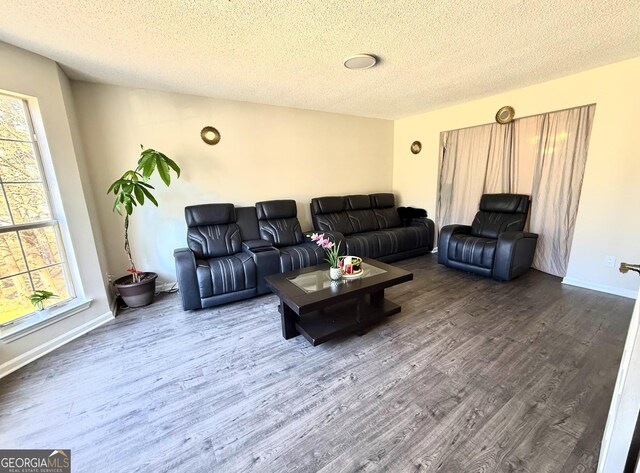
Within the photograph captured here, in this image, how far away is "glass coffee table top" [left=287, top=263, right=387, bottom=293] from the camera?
2.18m

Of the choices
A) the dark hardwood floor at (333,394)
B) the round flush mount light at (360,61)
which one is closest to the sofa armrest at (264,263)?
the dark hardwood floor at (333,394)

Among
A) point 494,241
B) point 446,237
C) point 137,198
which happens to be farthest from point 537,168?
point 137,198

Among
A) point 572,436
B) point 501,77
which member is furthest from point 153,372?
point 501,77

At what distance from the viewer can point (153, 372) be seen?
1.88 m

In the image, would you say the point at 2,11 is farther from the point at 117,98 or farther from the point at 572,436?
the point at 572,436

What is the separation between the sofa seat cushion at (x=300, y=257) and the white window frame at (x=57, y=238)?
1885 mm

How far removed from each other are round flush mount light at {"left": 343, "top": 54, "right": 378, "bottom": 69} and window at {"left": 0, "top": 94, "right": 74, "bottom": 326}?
2.68 metres

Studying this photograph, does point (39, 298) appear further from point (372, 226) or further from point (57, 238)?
point (372, 226)

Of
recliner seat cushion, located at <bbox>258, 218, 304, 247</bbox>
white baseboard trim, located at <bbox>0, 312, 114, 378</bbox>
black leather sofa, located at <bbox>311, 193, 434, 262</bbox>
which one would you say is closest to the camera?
white baseboard trim, located at <bbox>0, 312, 114, 378</bbox>

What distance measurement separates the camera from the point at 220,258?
3.01 meters

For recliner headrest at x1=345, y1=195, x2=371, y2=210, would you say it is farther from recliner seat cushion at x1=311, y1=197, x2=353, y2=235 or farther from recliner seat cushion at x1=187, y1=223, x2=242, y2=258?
recliner seat cushion at x1=187, y1=223, x2=242, y2=258

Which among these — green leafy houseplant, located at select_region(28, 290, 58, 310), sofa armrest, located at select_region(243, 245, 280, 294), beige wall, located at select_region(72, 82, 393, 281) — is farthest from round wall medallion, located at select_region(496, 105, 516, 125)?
green leafy houseplant, located at select_region(28, 290, 58, 310)

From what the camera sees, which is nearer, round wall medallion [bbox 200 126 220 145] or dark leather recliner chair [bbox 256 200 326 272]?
round wall medallion [bbox 200 126 220 145]

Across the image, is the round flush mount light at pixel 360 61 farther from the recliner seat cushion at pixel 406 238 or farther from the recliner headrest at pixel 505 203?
the recliner headrest at pixel 505 203
